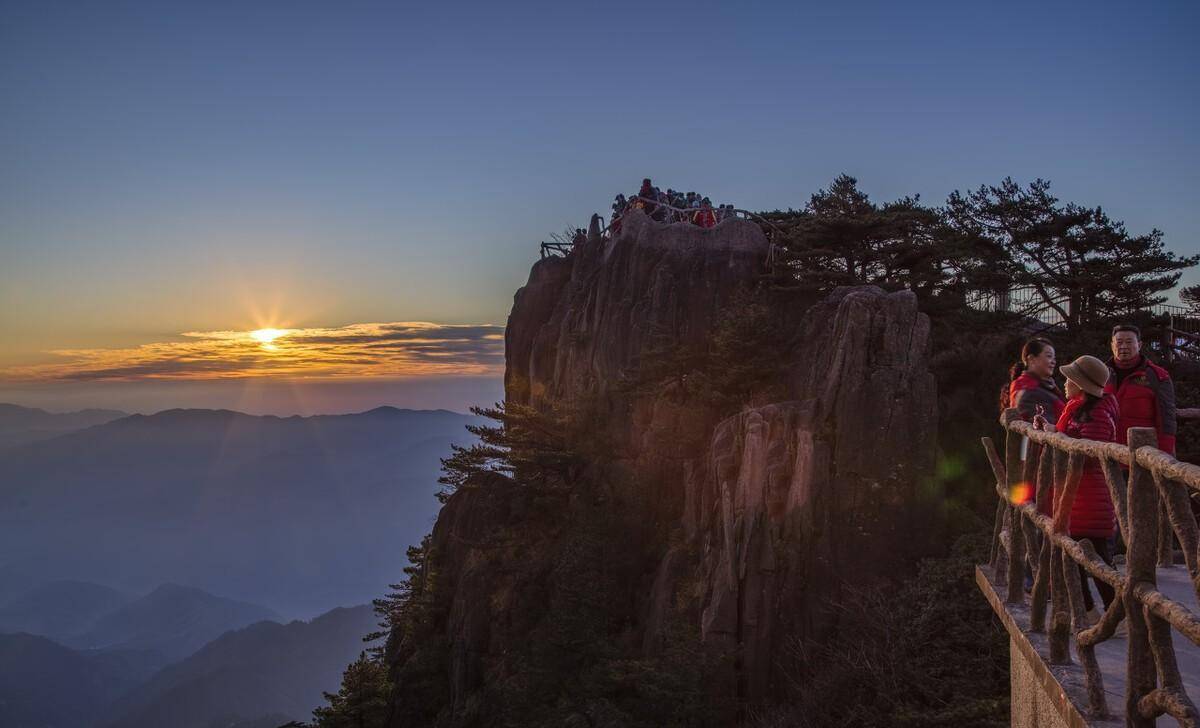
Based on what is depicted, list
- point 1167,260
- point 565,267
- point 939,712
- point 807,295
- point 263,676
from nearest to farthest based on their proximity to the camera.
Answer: point 939,712 → point 1167,260 → point 807,295 → point 565,267 → point 263,676

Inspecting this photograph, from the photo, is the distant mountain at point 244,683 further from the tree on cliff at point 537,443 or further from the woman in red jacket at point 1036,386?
the woman in red jacket at point 1036,386

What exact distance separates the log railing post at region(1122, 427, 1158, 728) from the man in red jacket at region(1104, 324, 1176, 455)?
3410mm

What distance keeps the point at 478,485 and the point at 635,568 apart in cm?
796

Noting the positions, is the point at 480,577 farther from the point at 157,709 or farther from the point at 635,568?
the point at 157,709

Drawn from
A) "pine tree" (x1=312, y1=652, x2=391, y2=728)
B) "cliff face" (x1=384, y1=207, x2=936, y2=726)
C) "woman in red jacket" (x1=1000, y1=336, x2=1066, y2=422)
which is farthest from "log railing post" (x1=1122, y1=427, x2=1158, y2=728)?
"pine tree" (x1=312, y1=652, x2=391, y2=728)

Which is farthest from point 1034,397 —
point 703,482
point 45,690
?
A: point 45,690

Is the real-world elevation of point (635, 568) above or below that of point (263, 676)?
above

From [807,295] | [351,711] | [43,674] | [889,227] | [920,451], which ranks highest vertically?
[889,227]

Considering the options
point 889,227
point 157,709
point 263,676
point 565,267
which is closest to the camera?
point 889,227

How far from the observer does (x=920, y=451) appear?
56.0 ft

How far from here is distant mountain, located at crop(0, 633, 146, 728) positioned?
557 feet

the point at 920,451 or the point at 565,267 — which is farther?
the point at 565,267

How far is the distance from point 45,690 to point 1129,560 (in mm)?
240001

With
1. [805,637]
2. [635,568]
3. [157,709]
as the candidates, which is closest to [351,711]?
[635,568]
